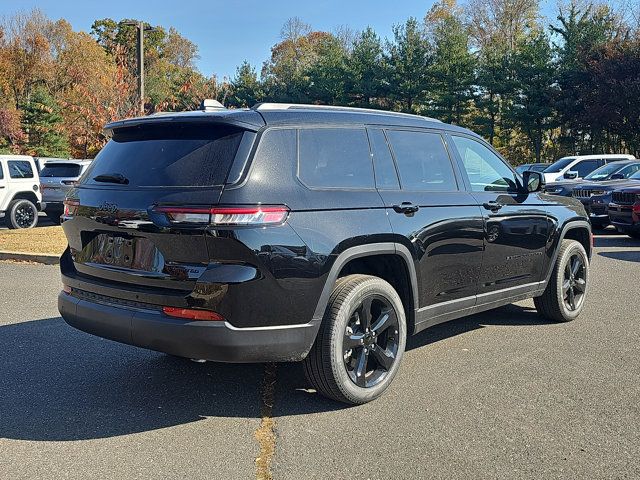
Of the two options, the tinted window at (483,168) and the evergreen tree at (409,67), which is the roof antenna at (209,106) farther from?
the evergreen tree at (409,67)

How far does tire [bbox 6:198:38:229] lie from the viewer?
15.3 meters

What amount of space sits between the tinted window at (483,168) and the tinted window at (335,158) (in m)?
1.19

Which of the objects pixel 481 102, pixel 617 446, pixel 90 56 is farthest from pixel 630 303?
pixel 90 56

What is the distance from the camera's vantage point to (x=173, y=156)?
387 centimetres

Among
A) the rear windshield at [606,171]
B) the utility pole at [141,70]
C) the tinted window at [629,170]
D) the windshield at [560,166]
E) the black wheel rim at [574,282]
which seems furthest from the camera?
the windshield at [560,166]

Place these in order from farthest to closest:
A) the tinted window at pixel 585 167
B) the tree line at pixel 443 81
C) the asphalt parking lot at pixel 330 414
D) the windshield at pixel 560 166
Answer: the tree line at pixel 443 81
the windshield at pixel 560 166
the tinted window at pixel 585 167
the asphalt parking lot at pixel 330 414

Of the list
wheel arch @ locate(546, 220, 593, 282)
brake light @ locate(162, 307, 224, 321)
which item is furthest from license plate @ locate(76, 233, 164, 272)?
wheel arch @ locate(546, 220, 593, 282)

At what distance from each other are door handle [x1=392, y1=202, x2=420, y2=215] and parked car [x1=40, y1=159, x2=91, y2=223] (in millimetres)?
13108

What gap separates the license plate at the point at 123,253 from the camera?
146 inches

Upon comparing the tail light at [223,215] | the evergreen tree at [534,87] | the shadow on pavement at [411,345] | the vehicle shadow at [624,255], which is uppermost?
the evergreen tree at [534,87]

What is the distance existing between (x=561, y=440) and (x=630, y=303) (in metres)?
4.10

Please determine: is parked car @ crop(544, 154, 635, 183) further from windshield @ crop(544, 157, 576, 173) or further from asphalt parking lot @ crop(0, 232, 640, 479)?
asphalt parking lot @ crop(0, 232, 640, 479)


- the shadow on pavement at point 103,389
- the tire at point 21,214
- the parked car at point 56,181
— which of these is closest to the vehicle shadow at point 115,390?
the shadow on pavement at point 103,389

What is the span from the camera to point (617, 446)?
351cm
